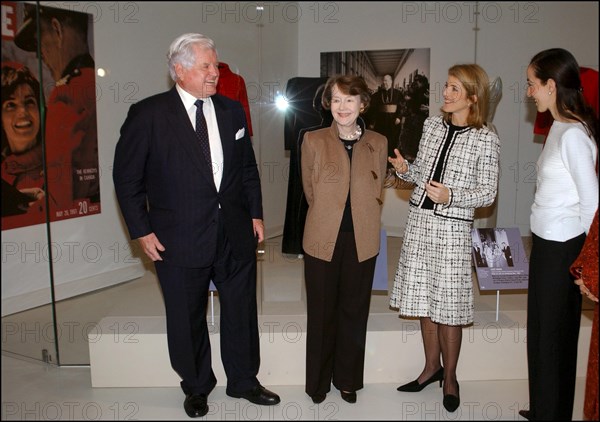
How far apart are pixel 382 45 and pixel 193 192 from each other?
1.78 m

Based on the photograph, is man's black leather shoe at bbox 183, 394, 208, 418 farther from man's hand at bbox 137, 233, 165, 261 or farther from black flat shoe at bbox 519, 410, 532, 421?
black flat shoe at bbox 519, 410, 532, 421

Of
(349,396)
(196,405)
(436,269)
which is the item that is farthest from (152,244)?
(436,269)

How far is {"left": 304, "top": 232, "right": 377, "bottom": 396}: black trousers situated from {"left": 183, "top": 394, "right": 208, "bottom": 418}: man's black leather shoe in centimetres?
51

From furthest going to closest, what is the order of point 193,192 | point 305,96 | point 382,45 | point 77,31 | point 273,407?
point 77,31 → point 382,45 → point 305,96 → point 273,407 → point 193,192

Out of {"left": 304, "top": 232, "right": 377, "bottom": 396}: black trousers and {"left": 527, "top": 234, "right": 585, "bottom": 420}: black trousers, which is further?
{"left": 304, "top": 232, "right": 377, "bottom": 396}: black trousers

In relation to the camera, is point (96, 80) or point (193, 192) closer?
point (193, 192)

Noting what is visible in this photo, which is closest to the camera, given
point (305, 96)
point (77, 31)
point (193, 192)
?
point (193, 192)

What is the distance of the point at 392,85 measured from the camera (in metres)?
Result: 3.67

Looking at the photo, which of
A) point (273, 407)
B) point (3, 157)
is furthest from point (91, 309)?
point (273, 407)

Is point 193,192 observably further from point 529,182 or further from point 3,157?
point 529,182

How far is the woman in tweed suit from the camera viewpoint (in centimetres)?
275

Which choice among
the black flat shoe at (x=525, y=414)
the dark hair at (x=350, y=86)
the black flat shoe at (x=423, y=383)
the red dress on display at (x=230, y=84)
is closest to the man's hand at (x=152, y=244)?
the dark hair at (x=350, y=86)

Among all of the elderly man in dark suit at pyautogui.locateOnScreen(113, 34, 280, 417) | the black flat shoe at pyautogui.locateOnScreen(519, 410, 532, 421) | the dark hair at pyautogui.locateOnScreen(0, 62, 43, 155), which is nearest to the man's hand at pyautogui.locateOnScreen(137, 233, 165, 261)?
the elderly man in dark suit at pyautogui.locateOnScreen(113, 34, 280, 417)

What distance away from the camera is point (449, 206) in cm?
279
